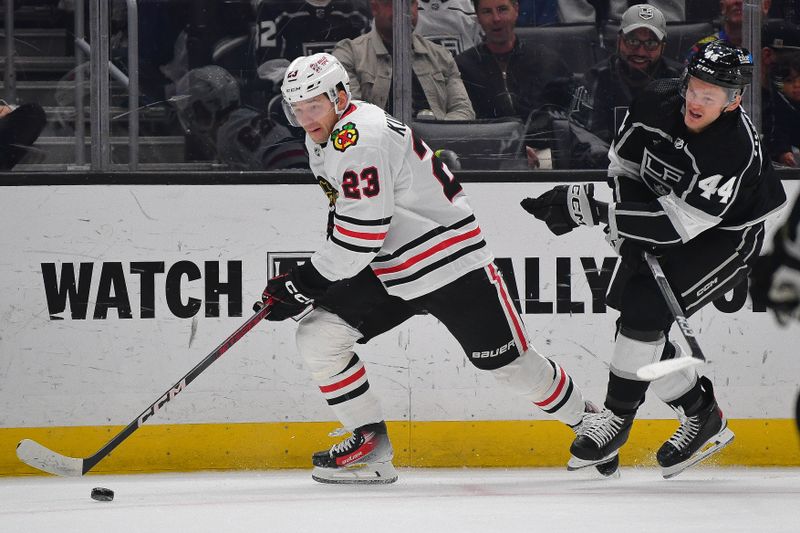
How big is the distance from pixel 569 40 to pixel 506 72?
8.9 inches

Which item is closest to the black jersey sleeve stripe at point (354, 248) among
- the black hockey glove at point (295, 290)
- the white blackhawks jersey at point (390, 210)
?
the white blackhawks jersey at point (390, 210)

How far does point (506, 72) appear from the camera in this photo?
4.10 metres

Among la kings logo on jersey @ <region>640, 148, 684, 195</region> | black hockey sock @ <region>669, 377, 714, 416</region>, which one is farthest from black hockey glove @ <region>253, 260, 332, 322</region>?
black hockey sock @ <region>669, 377, 714, 416</region>

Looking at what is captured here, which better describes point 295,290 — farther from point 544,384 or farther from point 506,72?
point 506,72

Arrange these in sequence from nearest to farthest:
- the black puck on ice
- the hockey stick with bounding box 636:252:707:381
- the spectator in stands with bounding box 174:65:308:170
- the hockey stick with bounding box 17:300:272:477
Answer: the hockey stick with bounding box 636:252:707:381, the black puck on ice, the hockey stick with bounding box 17:300:272:477, the spectator in stands with bounding box 174:65:308:170

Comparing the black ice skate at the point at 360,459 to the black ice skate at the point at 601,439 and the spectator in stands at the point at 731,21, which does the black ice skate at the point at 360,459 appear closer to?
the black ice skate at the point at 601,439

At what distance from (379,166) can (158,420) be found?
1.24 m

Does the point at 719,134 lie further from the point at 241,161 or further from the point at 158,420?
the point at 158,420

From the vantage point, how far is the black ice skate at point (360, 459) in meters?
3.61

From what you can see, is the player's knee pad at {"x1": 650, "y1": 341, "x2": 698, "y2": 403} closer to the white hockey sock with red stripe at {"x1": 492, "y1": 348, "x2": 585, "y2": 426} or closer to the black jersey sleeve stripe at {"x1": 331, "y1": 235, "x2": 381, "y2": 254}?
the white hockey sock with red stripe at {"x1": 492, "y1": 348, "x2": 585, "y2": 426}

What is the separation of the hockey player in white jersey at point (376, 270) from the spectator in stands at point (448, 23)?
0.74 m

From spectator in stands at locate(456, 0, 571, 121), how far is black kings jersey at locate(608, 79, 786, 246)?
638mm

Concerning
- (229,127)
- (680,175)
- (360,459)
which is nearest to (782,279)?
(680,175)

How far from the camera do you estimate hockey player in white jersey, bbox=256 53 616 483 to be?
10.8 feet
